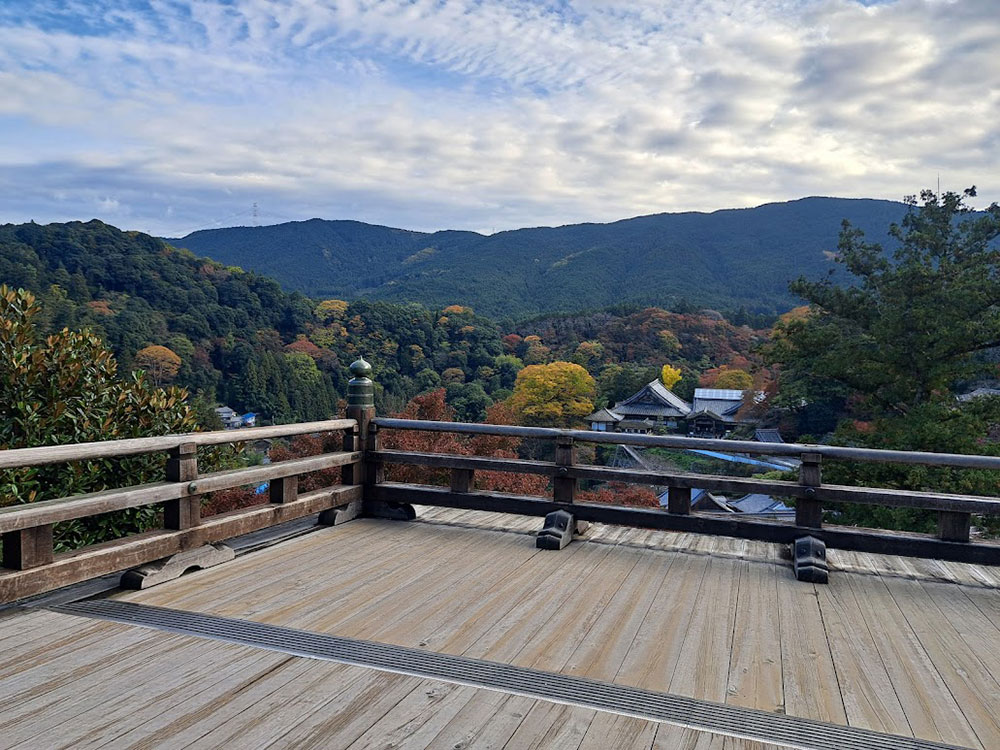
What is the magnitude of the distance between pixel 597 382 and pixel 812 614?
139 feet

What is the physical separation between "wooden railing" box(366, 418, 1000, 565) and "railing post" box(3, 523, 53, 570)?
94.9 inches

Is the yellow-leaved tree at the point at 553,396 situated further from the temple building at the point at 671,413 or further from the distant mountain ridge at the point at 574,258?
the distant mountain ridge at the point at 574,258

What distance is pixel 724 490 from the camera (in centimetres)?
442

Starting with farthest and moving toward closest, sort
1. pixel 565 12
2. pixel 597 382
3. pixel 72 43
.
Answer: pixel 597 382 < pixel 565 12 < pixel 72 43

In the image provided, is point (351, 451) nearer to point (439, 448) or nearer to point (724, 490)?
point (724, 490)

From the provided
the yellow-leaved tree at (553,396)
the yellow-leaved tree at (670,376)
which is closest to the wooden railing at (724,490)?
the yellow-leaved tree at (553,396)

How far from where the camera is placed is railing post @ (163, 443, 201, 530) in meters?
3.74

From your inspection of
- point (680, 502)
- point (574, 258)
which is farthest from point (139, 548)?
point (574, 258)

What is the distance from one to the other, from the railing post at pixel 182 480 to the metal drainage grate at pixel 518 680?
57 cm

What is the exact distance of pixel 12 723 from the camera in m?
2.15

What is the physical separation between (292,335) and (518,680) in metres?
52.3

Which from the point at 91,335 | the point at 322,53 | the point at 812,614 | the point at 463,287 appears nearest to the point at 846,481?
the point at 812,614

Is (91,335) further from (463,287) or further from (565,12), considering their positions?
(463,287)

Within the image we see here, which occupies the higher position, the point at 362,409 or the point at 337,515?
the point at 362,409
